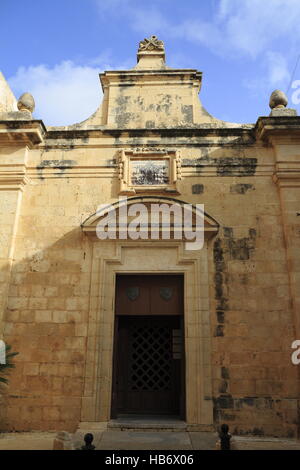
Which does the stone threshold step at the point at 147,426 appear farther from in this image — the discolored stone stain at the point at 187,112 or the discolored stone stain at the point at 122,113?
the discolored stone stain at the point at 187,112

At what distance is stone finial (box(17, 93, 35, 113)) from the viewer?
8045 millimetres

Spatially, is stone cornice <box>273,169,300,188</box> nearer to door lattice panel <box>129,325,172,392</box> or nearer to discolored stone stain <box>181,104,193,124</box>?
discolored stone stain <box>181,104,193,124</box>

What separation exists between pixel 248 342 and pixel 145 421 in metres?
2.18

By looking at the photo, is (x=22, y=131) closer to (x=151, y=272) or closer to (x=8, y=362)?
(x=151, y=272)

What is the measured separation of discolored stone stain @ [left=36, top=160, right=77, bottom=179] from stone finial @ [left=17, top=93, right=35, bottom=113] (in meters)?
1.36

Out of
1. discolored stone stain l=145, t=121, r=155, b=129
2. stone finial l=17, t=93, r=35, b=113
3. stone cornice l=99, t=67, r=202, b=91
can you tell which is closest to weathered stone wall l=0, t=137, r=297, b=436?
discolored stone stain l=145, t=121, r=155, b=129

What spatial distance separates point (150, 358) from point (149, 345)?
0.24 m

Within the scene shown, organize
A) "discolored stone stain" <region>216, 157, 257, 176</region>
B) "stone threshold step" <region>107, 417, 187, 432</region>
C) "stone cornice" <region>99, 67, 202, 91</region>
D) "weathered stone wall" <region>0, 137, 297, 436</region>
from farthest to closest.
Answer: "stone cornice" <region>99, 67, 202, 91</region>
"discolored stone stain" <region>216, 157, 257, 176</region>
"weathered stone wall" <region>0, 137, 297, 436</region>
"stone threshold step" <region>107, 417, 187, 432</region>

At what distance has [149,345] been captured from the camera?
A: 7.09m

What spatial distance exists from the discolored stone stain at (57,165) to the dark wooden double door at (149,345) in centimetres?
252

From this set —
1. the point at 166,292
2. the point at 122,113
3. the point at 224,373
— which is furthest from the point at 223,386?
the point at 122,113

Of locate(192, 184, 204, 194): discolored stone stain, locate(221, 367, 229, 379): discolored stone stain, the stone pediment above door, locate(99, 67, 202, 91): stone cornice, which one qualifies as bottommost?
locate(221, 367, 229, 379): discolored stone stain

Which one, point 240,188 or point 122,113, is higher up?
point 122,113
